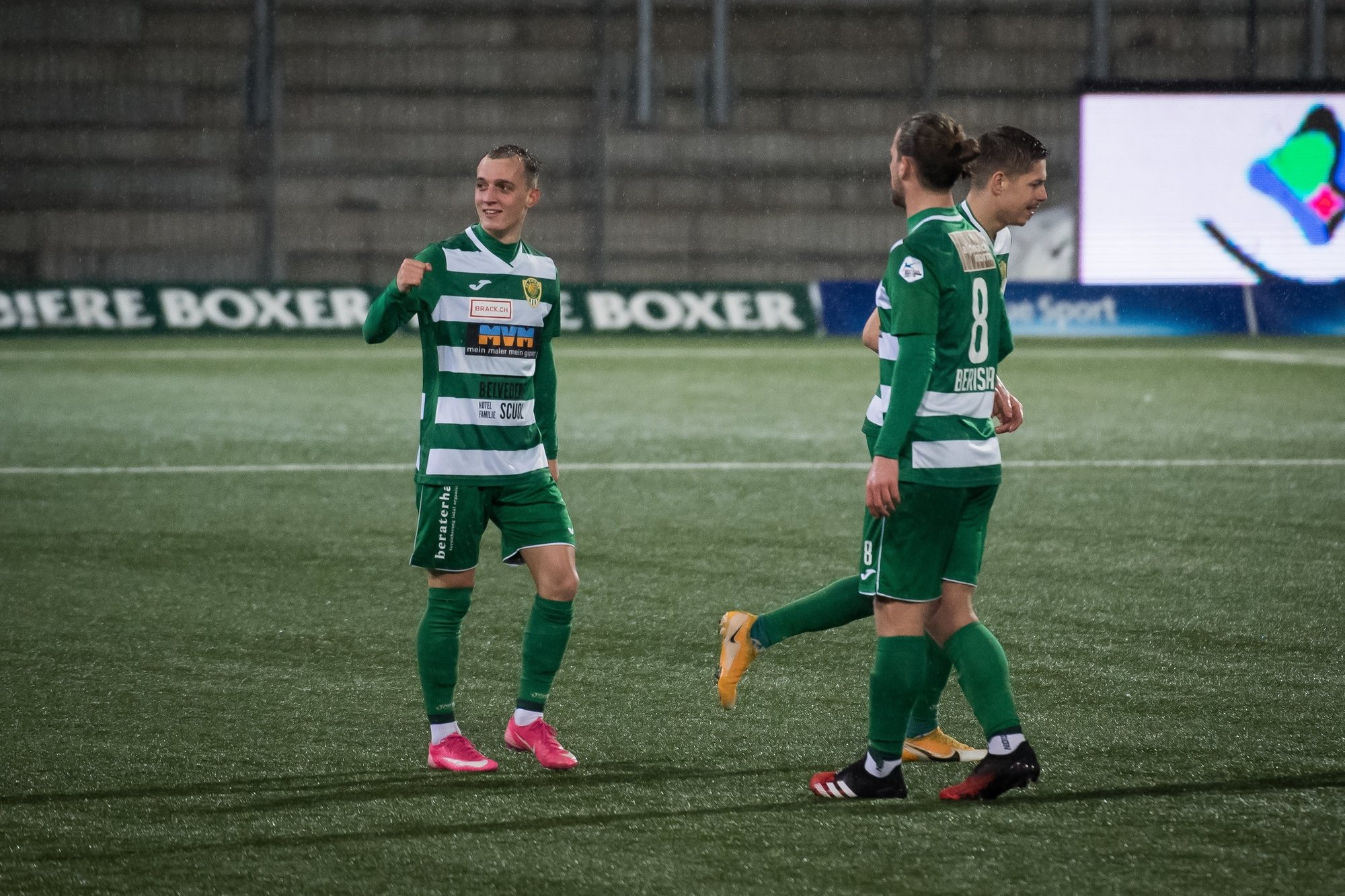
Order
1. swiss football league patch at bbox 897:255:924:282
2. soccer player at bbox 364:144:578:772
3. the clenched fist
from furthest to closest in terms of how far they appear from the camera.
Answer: soccer player at bbox 364:144:578:772 → the clenched fist → swiss football league patch at bbox 897:255:924:282

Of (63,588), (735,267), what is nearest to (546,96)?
(735,267)

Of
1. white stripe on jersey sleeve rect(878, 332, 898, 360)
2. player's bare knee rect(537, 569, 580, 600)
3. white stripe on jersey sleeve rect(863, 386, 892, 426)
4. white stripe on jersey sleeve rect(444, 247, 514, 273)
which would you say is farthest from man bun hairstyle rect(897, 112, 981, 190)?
player's bare knee rect(537, 569, 580, 600)

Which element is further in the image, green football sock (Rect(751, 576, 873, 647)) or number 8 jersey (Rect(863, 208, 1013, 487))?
green football sock (Rect(751, 576, 873, 647))

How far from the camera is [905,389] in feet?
12.6

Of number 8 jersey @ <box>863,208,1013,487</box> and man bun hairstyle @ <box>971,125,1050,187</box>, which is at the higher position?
man bun hairstyle @ <box>971,125,1050,187</box>

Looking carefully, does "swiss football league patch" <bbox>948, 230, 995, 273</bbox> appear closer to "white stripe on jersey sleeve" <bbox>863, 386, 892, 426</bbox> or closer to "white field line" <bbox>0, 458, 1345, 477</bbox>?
"white stripe on jersey sleeve" <bbox>863, 386, 892, 426</bbox>

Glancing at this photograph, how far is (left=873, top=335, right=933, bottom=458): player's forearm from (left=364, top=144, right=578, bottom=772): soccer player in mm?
986

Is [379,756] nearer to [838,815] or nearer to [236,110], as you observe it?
[838,815]

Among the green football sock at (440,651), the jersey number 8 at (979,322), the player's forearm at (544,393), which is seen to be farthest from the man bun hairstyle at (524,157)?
the jersey number 8 at (979,322)

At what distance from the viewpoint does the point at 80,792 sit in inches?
162

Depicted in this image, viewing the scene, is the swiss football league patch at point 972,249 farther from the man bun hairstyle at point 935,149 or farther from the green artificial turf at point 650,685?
the green artificial turf at point 650,685

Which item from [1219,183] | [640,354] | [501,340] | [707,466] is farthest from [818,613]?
[1219,183]

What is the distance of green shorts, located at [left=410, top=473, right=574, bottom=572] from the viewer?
4.41m

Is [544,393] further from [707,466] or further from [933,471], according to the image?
[707,466]
